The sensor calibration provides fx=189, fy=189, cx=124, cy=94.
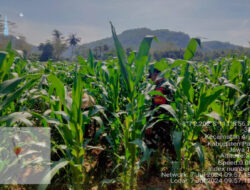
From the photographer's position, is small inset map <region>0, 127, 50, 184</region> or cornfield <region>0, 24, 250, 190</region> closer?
cornfield <region>0, 24, 250, 190</region>

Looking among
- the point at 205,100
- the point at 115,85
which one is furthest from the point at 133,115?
the point at 205,100

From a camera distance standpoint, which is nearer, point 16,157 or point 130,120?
point 130,120

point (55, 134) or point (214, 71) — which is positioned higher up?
point (214, 71)

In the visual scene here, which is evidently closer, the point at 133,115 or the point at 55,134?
the point at 133,115

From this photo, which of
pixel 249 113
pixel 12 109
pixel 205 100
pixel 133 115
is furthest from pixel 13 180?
pixel 249 113

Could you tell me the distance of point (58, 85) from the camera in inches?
36.0

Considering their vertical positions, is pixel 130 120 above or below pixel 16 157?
above

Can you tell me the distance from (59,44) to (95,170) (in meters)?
68.1

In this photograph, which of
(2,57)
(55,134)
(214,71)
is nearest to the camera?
(2,57)

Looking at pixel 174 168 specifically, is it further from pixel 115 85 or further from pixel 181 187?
pixel 115 85

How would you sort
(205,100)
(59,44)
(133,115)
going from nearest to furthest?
(205,100)
(133,115)
(59,44)

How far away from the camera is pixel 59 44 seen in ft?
209

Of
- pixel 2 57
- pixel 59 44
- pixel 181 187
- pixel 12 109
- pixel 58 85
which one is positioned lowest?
pixel 181 187

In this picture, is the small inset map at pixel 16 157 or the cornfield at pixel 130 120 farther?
the small inset map at pixel 16 157
